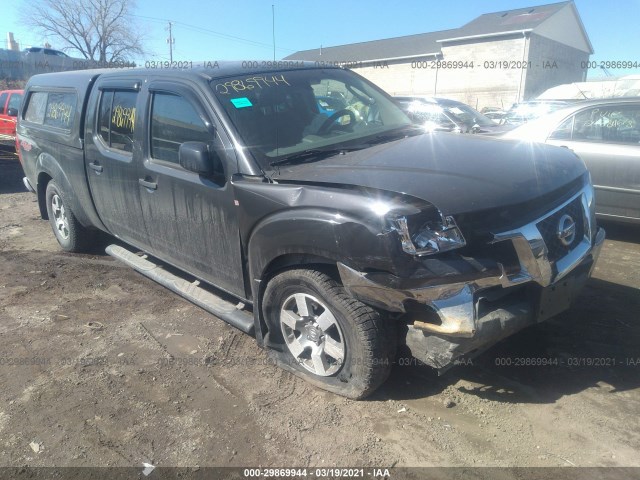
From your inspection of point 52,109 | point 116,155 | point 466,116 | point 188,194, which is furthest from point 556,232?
point 466,116

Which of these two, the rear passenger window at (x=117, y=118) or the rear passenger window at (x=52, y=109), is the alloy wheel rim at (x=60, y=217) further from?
the rear passenger window at (x=117, y=118)

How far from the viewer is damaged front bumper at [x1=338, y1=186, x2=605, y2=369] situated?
2357 millimetres

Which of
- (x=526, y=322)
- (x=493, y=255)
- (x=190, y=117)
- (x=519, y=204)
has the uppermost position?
(x=190, y=117)

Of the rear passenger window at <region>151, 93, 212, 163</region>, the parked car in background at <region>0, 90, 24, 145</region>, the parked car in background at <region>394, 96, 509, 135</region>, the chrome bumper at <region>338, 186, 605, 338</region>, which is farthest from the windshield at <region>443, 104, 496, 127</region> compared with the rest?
the parked car in background at <region>0, 90, 24, 145</region>

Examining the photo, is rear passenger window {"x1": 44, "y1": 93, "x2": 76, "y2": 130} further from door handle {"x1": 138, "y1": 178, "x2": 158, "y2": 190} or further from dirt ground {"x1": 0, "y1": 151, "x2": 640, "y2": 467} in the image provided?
dirt ground {"x1": 0, "y1": 151, "x2": 640, "y2": 467}

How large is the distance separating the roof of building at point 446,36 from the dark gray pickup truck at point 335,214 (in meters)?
32.5

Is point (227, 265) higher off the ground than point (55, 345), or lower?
higher

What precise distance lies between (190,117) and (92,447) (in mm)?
2134

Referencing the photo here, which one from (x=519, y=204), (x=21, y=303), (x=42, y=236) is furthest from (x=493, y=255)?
(x=42, y=236)

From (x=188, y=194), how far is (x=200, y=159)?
0.47 meters

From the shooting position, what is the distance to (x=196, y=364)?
3.40 meters

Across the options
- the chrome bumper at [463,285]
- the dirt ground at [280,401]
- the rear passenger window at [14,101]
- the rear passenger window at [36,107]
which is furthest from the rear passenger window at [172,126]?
the rear passenger window at [14,101]

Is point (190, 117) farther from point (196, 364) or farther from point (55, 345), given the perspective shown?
point (55, 345)

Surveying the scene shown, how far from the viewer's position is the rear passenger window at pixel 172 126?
3.37 m
